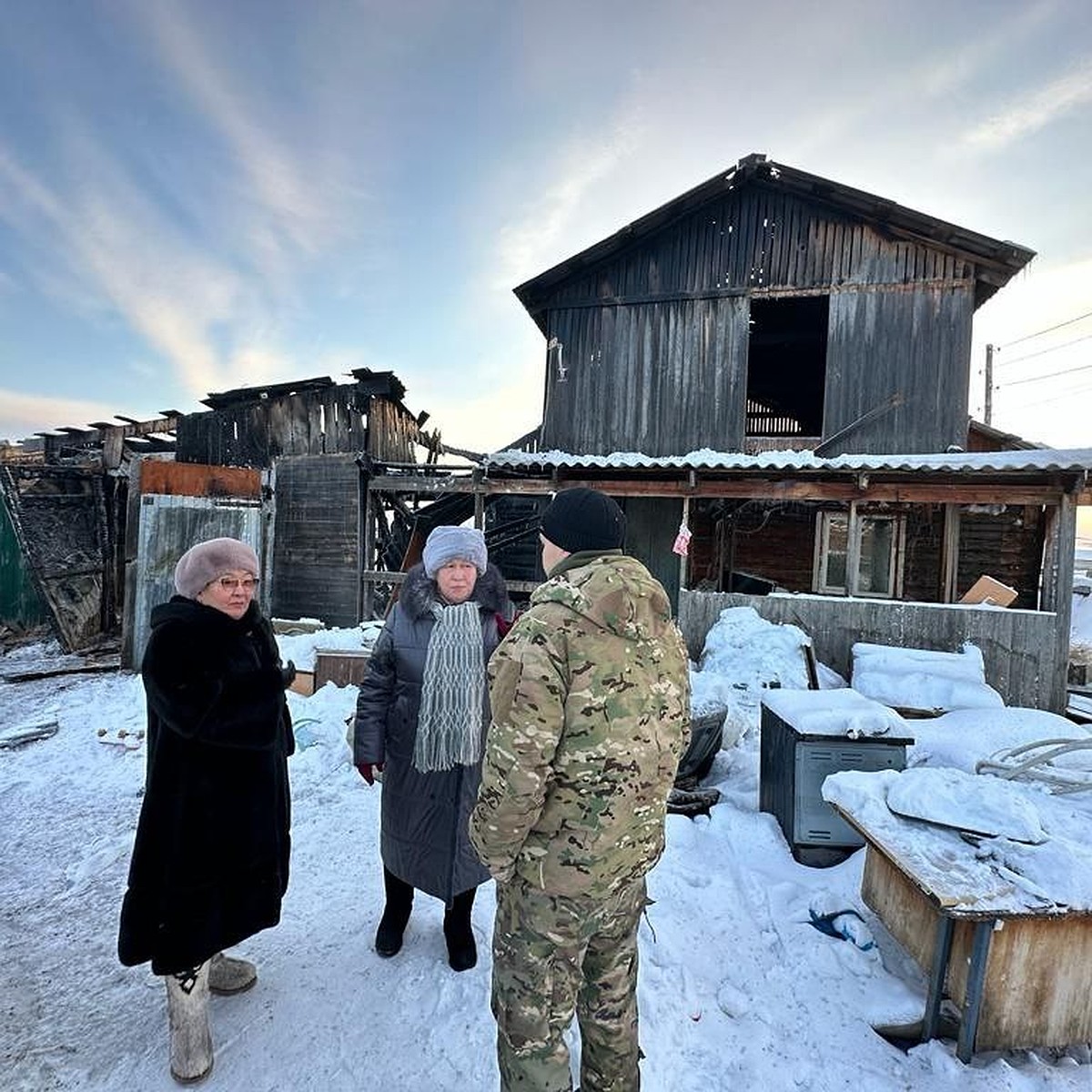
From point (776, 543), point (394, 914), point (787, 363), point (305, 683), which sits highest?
point (787, 363)

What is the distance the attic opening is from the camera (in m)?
10.6

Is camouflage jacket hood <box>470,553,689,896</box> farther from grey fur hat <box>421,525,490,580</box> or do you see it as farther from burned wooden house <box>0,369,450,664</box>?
burned wooden house <box>0,369,450,664</box>

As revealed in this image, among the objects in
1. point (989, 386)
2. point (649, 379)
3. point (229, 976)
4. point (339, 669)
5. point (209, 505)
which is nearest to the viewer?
point (229, 976)

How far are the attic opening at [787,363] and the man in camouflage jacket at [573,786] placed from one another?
928cm

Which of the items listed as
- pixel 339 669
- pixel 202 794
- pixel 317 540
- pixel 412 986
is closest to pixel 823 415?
pixel 339 669

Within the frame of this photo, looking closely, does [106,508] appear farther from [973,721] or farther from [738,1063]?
[973,721]

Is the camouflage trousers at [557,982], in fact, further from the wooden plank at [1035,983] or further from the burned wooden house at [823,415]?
the burned wooden house at [823,415]

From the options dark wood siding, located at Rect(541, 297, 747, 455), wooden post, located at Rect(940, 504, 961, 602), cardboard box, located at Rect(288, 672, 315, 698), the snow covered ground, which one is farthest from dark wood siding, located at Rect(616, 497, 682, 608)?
the snow covered ground

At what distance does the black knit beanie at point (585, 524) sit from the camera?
1.84 m

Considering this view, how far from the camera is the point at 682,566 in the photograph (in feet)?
27.7

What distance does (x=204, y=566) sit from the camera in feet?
6.83

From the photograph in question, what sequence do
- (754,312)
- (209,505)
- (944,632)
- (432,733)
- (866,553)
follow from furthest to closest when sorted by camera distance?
(866,553) → (754,312) → (209,505) → (944,632) → (432,733)

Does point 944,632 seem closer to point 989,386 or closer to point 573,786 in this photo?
point 573,786

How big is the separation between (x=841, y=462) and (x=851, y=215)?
451cm
